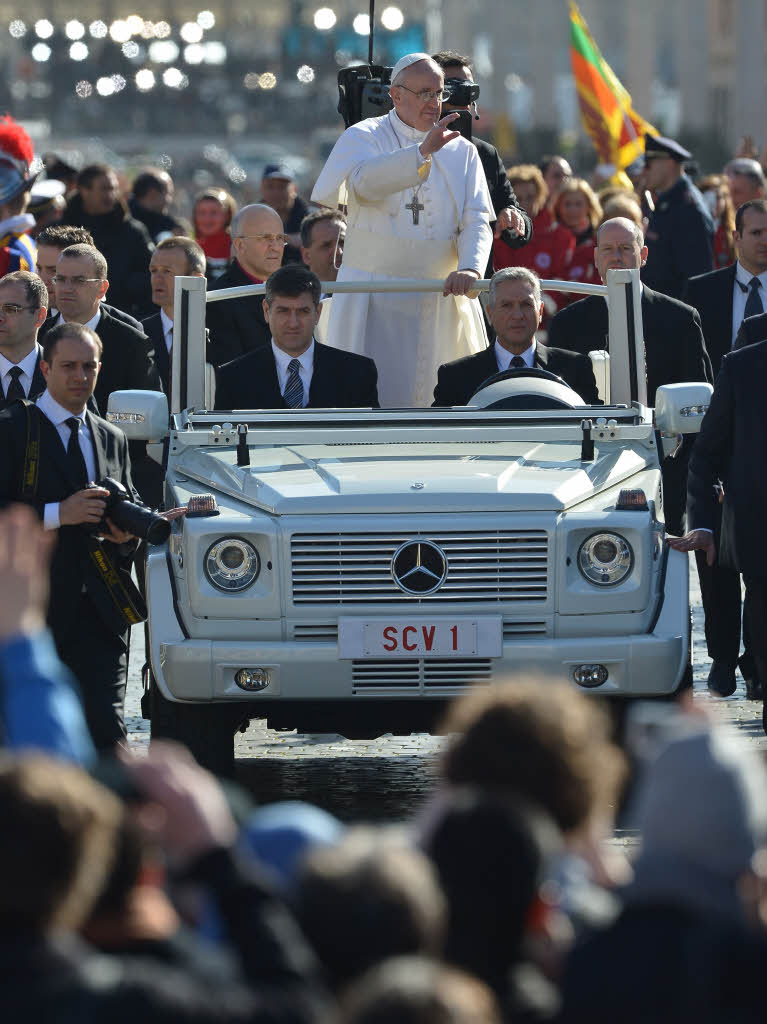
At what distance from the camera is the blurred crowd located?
3.34 metres

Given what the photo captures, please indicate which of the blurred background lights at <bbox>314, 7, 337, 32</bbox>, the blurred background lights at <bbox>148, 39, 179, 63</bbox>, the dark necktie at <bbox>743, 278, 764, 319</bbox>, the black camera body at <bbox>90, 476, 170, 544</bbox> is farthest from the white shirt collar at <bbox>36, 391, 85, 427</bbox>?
the blurred background lights at <bbox>314, 7, 337, 32</bbox>

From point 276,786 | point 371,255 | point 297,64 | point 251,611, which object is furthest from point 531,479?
point 297,64

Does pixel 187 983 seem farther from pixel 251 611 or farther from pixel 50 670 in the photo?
pixel 251 611

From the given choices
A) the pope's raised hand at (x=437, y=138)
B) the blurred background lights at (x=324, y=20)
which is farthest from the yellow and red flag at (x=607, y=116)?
the blurred background lights at (x=324, y=20)

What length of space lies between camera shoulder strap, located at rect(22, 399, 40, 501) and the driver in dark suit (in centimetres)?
210

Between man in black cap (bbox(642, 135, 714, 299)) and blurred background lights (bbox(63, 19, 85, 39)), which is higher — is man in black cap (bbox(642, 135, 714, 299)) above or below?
above

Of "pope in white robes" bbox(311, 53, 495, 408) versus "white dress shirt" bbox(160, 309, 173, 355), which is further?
"white dress shirt" bbox(160, 309, 173, 355)

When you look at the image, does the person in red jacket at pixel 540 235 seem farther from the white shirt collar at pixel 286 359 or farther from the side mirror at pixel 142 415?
the side mirror at pixel 142 415

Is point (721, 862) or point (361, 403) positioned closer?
point (721, 862)

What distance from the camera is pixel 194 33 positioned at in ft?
451

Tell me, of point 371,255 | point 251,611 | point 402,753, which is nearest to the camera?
point 251,611

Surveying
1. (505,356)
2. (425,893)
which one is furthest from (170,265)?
(425,893)

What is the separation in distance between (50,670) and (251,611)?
397cm

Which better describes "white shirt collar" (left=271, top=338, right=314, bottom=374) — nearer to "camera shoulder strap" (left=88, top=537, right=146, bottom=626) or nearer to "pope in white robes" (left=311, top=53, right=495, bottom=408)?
"pope in white robes" (left=311, top=53, right=495, bottom=408)
